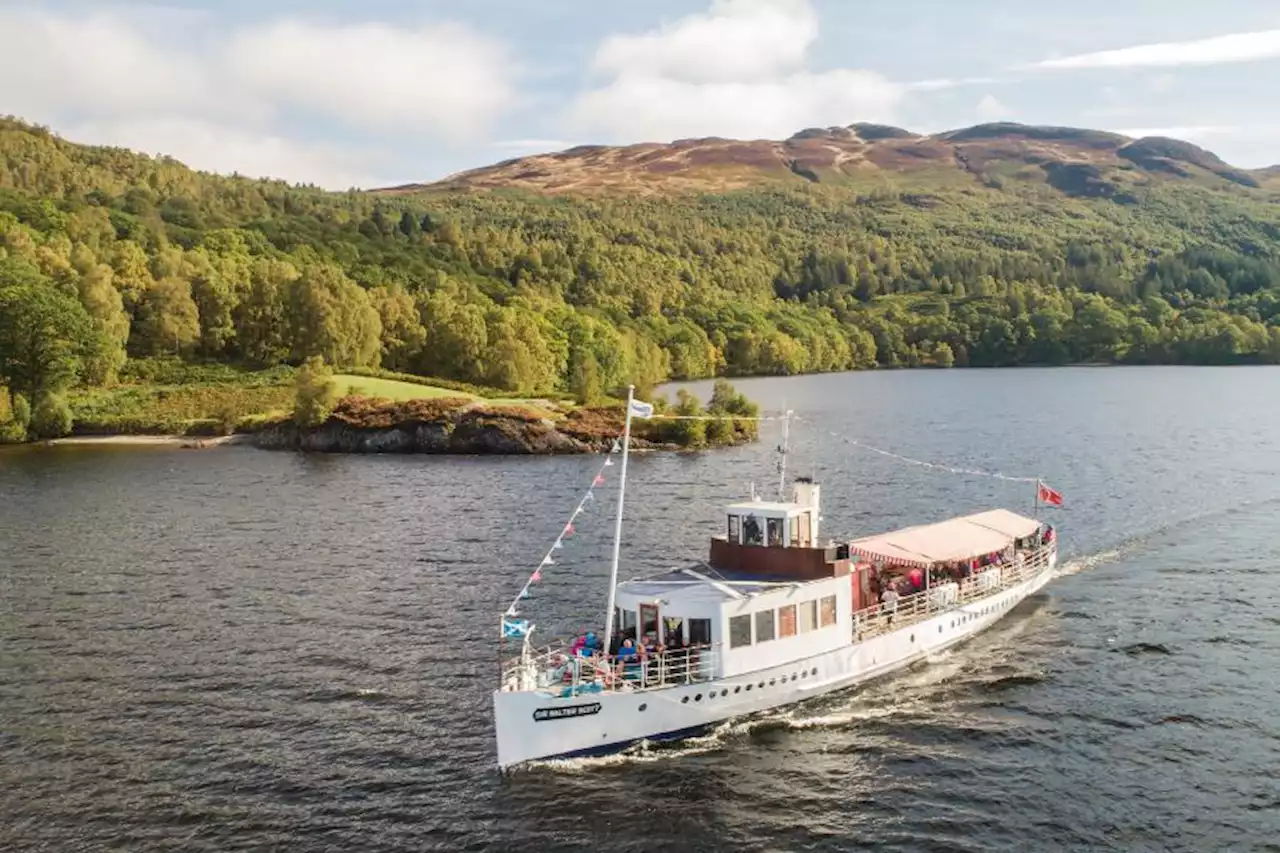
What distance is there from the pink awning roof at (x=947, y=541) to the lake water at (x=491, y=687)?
4.21 m

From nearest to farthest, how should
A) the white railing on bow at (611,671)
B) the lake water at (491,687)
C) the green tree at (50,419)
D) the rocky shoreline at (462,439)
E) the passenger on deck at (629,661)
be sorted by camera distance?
the lake water at (491,687), the white railing on bow at (611,671), the passenger on deck at (629,661), the rocky shoreline at (462,439), the green tree at (50,419)

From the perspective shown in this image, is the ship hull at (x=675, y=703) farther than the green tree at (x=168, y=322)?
A: No

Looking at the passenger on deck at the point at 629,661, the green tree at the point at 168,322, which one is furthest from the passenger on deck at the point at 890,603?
the green tree at the point at 168,322

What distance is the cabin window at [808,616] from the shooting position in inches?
1800

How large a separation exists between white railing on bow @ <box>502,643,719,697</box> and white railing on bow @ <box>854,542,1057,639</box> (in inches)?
351

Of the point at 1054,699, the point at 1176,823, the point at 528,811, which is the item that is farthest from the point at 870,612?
the point at 528,811

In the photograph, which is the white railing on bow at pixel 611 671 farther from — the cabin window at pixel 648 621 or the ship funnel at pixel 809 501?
the ship funnel at pixel 809 501

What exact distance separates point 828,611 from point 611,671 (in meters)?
10.3

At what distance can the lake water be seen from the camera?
35.9 metres

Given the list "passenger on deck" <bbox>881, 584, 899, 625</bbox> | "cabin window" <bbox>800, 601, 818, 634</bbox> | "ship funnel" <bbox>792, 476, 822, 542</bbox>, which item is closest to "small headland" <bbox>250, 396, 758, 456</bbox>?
"passenger on deck" <bbox>881, 584, 899, 625</bbox>

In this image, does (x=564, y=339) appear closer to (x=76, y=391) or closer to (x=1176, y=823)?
(x=76, y=391)

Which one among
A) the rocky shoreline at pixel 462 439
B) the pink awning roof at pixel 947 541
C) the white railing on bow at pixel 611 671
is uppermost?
the rocky shoreline at pixel 462 439

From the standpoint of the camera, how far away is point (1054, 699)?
1842 inches

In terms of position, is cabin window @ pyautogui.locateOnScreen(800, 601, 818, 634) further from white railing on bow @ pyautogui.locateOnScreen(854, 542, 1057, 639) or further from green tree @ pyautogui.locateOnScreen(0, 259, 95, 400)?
green tree @ pyautogui.locateOnScreen(0, 259, 95, 400)
